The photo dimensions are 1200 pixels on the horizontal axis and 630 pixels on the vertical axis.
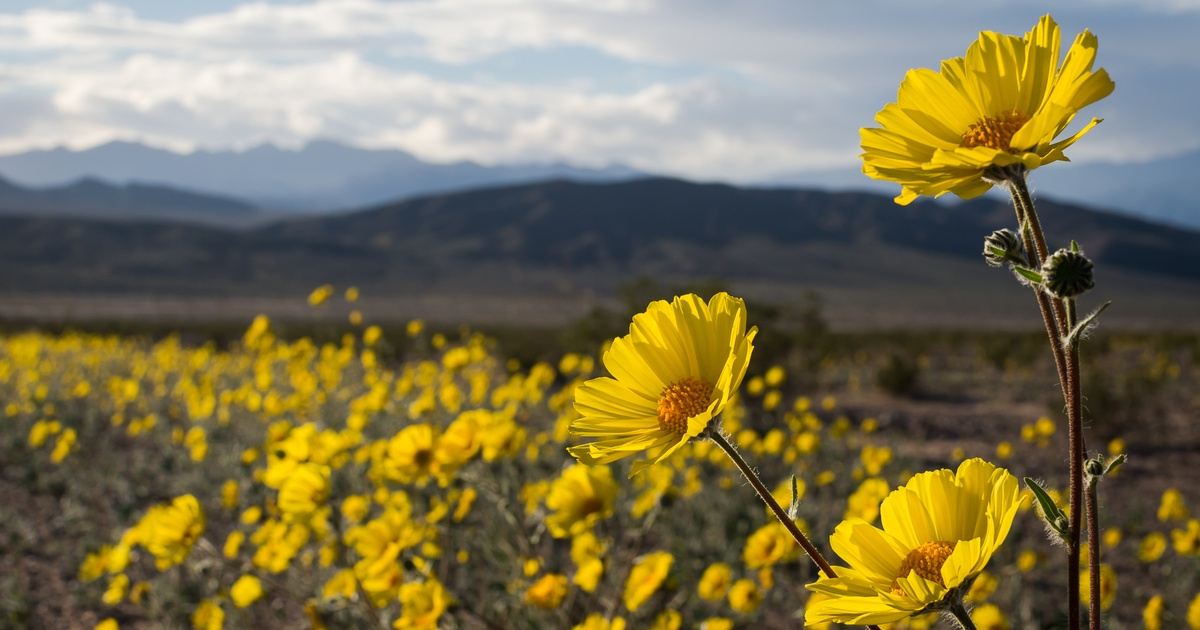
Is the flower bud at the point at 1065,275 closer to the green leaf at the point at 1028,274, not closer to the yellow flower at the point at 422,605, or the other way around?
the green leaf at the point at 1028,274

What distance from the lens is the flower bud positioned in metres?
0.80

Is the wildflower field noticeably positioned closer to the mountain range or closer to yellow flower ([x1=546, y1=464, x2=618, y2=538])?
yellow flower ([x1=546, y1=464, x2=618, y2=538])

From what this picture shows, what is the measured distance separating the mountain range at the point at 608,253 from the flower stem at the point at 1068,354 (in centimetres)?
3986

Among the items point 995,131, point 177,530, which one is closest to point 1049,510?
point 995,131

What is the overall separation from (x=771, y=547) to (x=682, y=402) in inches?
66.8

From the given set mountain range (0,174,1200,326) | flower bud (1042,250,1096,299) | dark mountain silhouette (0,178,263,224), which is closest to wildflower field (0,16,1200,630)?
flower bud (1042,250,1096,299)

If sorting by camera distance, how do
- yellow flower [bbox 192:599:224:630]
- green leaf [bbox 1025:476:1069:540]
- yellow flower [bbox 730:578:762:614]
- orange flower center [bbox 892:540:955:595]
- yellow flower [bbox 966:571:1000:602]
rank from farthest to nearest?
1. yellow flower [bbox 192:599:224:630]
2. yellow flower [bbox 730:578:762:614]
3. yellow flower [bbox 966:571:1000:602]
4. orange flower center [bbox 892:540:955:595]
5. green leaf [bbox 1025:476:1069:540]

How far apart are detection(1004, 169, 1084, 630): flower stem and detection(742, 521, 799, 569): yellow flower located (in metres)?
1.65

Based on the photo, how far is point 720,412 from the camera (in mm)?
1022

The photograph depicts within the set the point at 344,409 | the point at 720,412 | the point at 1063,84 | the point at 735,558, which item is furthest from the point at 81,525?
the point at 1063,84

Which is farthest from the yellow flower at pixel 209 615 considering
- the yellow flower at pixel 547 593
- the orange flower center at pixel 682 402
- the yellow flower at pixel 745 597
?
the orange flower center at pixel 682 402


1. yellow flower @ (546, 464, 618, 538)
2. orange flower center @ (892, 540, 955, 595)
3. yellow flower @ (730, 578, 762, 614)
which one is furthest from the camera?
yellow flower @ (730, 578, 762, 614)

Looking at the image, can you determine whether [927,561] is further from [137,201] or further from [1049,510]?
[137,201]

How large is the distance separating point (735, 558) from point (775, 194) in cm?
10688
